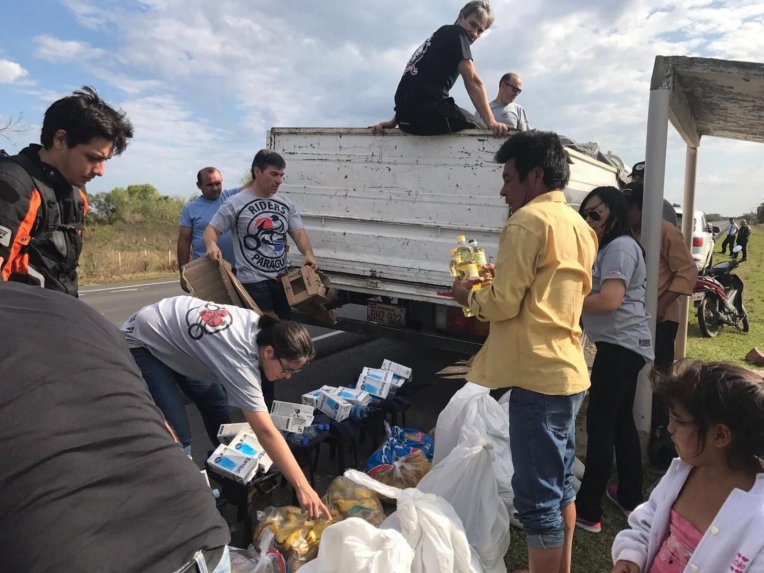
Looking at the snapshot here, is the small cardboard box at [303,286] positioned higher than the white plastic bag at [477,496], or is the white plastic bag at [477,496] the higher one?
the small cardboard box at [303,286]

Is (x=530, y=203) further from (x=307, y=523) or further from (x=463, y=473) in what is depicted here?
(x=307, y=523)

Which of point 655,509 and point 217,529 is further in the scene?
point 655,509

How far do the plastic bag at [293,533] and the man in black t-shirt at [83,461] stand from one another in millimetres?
1162

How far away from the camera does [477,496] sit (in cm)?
245

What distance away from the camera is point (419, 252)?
4.16 meters

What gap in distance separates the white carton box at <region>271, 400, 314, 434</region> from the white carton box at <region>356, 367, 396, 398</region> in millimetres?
598

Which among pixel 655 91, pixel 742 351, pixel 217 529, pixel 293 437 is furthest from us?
pixel 742 351

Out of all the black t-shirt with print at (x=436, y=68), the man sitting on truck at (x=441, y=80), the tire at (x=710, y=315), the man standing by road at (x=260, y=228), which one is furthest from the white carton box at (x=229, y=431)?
the tire at (x=710, y=315)

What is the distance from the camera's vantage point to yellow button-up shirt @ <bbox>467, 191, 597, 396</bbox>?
6.23 ft

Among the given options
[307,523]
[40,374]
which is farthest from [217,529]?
[307,523]

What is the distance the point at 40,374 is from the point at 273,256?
9.89 ft

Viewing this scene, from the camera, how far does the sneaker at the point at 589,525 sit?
2671 mm

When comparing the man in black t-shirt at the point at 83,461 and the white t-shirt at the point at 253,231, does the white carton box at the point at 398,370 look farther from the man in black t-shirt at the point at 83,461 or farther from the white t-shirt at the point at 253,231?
the man in black t-shirt at the point at 83,461

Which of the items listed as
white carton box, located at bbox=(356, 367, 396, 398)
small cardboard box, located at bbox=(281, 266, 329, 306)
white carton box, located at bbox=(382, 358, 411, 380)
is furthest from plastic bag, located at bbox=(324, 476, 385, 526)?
small cardboard box, located at bbox=(281, 266, 329, 306)
